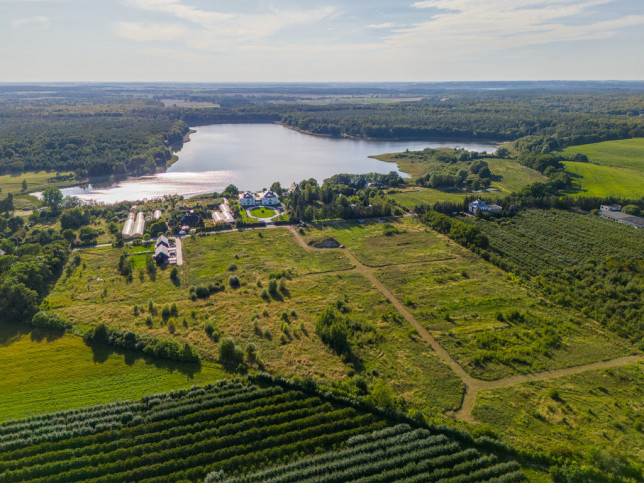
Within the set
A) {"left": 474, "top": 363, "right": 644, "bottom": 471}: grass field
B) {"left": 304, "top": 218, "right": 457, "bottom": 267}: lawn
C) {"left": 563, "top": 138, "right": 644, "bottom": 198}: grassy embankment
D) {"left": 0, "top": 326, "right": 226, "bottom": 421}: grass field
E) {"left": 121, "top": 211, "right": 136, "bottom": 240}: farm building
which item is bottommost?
{"left": 474, "top": 363, "right": 644, "bottom": 471}: grass field

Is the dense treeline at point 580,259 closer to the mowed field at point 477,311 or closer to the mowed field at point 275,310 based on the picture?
the mowed field at point 477,311

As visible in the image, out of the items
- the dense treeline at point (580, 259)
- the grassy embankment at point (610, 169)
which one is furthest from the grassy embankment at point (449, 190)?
the dense treeline at point (580, 259)

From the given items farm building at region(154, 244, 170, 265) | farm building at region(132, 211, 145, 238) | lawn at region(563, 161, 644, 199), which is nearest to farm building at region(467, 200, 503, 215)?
lawn at region(563, 161, 644, 199)

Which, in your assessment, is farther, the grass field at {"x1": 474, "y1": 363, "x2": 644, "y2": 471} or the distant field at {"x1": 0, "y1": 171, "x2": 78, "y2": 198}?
the distant field at {"x1": 0, "y1": 171, "x2": 78, "y2": 198}

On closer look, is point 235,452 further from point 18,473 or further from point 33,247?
point 33,247

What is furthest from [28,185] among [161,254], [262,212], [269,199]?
[161,254]

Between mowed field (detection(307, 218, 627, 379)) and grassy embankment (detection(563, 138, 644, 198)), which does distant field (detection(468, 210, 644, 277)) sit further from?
grassy embankment (detection(563, 138, 644, 198))

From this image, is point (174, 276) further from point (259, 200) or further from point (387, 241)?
point (259, 200)

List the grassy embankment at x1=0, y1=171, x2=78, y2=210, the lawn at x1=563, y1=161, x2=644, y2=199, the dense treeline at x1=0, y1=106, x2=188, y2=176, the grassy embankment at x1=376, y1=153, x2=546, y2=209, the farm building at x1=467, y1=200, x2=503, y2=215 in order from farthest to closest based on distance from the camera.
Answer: the dense treeline at x1=0, y1=106, x2=188, y2=176, the grassy embankment at x1=376, y1=153, x2=546, y2=209, the lawn at x1=563, y1=161, x2=644, y2=199, the grassy embankment at x1=0, y1=171, x2=78, y2=210, the farm building at x1=467, y1=200, x2=503, y2=215
